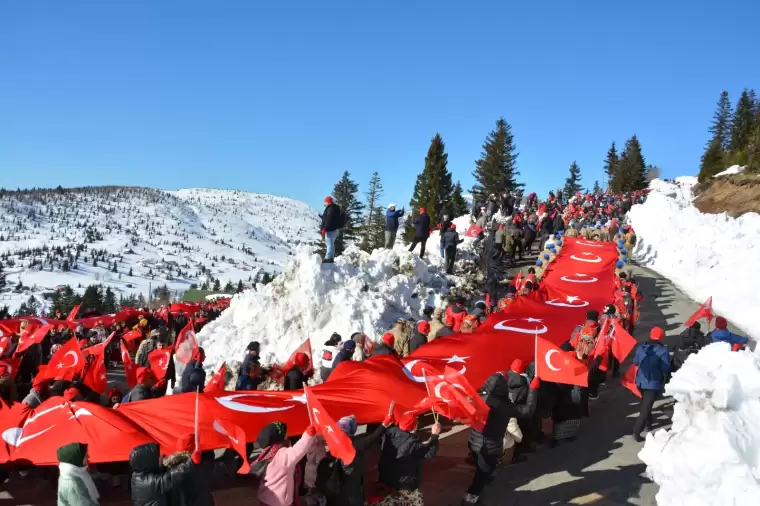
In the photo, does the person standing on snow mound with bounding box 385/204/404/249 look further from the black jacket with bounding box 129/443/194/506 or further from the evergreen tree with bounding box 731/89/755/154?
the evergreen tree with bounding box 731/89/755/154

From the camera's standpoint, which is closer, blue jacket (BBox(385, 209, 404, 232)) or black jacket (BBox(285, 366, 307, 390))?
black jacket (BBox(285, 366, 307, 390))

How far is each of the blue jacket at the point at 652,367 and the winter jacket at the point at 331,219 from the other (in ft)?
25.6

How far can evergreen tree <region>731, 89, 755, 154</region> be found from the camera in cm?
5800

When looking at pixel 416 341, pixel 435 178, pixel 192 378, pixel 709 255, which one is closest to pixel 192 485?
pixel 192 378

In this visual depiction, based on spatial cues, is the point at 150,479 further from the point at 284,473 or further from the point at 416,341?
the point at 416,341

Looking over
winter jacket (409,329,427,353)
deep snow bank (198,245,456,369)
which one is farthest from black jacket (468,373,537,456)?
deep snow bank (198,245,456,369)

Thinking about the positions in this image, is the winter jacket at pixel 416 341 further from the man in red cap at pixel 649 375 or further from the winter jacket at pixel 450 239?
the winter jacket at pixel 450 239

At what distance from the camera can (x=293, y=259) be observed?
611 inches

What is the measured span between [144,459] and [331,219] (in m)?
9.05

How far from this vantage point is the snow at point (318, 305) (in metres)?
14.0

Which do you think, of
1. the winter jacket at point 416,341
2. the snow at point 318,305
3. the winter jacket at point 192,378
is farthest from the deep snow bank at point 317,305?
the winter jacket at point 192,378

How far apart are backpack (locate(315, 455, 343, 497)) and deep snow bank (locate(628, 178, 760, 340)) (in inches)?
482

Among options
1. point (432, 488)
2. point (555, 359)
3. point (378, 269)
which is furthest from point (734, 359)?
point (378, 269)

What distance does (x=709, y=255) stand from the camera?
17.3 meters
